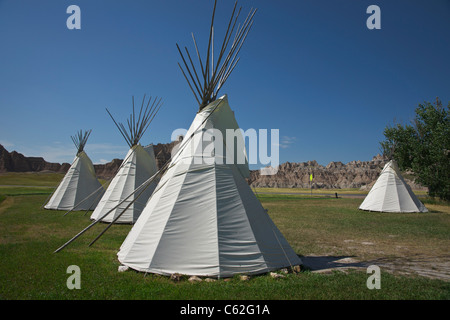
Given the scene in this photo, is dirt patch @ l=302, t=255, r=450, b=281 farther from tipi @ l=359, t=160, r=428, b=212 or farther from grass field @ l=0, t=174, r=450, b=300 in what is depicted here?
tipi @ l=359, t=160, r=428, b=212

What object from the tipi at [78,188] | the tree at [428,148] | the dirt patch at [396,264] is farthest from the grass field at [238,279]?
the tree at [428,148]

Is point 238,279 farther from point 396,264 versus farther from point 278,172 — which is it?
point 278,172

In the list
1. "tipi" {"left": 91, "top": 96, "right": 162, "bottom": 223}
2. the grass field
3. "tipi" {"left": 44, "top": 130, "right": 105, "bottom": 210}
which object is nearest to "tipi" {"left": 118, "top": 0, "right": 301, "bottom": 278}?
the grass field

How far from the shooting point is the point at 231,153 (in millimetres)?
6426

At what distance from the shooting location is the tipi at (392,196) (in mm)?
17766

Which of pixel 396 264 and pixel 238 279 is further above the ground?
pixel 238 279

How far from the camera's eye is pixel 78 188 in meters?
17.9

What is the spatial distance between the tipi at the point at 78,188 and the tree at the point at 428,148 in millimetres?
23306

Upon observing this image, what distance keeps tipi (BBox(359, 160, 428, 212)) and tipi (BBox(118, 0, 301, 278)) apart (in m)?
15.5

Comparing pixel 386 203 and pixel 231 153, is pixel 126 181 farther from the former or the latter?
pixel 386 203

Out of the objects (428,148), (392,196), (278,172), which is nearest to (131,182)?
(392,196)

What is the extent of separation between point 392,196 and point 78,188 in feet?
69.6

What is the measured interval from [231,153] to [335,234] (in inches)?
269
